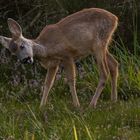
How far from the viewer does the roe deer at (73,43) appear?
955 cm

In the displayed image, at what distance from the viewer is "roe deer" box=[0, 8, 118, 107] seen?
9.55 metres

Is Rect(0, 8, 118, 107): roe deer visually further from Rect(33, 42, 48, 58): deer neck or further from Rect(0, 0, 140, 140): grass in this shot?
Rect(0, 0, 140, 140): grass

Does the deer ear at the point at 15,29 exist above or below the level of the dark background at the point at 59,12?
above

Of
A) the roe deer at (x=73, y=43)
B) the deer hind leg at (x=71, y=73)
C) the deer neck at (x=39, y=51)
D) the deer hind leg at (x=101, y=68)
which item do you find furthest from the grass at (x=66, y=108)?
the deer neck at (x=39, y=51)

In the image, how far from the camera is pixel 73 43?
973cm

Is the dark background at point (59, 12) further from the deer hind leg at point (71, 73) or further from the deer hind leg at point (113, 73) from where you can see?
the deer hind leg at point (71, 73)

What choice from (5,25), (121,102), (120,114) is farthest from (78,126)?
(5,25)

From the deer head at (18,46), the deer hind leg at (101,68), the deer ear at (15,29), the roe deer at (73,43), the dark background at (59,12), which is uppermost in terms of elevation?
the deer ear at (15,29)

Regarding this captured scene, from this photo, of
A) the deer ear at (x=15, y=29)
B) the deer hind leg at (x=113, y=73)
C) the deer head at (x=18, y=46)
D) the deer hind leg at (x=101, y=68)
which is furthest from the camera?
the deer hind leg at (x=113, y=73)

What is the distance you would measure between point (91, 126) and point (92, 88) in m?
2.73

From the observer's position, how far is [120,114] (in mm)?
8516

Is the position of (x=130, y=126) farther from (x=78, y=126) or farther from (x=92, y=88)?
(x=92, y=88)

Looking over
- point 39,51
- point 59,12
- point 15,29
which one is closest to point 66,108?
point 39,51

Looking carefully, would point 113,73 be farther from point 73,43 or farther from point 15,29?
point 15,29
